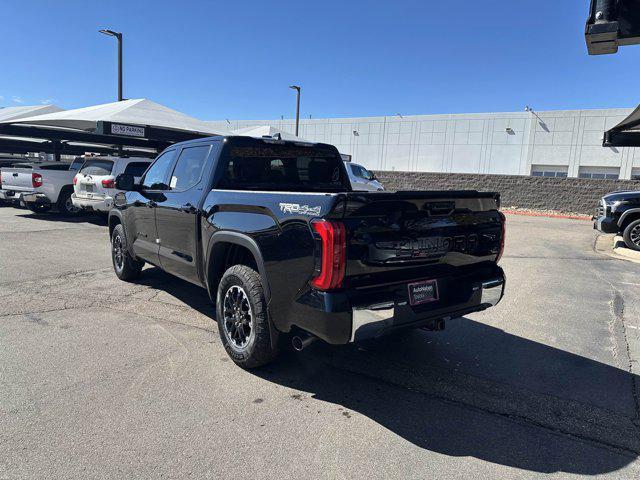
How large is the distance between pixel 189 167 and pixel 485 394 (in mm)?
3626

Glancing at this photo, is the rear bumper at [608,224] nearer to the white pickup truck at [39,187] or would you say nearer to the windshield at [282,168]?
the windshield at [282,168]

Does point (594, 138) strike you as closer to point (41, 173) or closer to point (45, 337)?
point (41, 173)

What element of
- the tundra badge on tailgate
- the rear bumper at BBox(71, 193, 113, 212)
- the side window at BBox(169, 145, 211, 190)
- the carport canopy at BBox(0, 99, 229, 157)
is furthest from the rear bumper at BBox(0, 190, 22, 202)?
the tundra badge on tailgate

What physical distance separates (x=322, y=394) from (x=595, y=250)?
10211mm

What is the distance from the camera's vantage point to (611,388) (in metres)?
3.87

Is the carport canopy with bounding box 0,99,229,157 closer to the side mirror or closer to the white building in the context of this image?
the side mirror

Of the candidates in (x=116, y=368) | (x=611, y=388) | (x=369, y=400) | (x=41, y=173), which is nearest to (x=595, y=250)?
(x=611, y=388)

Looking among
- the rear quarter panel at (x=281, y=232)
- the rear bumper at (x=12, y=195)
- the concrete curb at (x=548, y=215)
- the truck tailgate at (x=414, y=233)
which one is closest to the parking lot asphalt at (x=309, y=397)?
the rear quarter panel at (x=281, y=232)

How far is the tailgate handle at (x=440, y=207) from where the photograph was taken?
11.0ft

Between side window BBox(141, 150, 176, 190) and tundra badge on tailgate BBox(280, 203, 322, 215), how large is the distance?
2.44 m

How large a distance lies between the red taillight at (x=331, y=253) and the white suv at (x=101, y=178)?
9837mm

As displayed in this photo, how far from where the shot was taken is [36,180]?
1325cm

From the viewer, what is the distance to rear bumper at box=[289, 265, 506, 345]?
2.99 metres

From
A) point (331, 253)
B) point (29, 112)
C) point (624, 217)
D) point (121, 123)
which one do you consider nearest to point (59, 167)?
point (121, 123)
